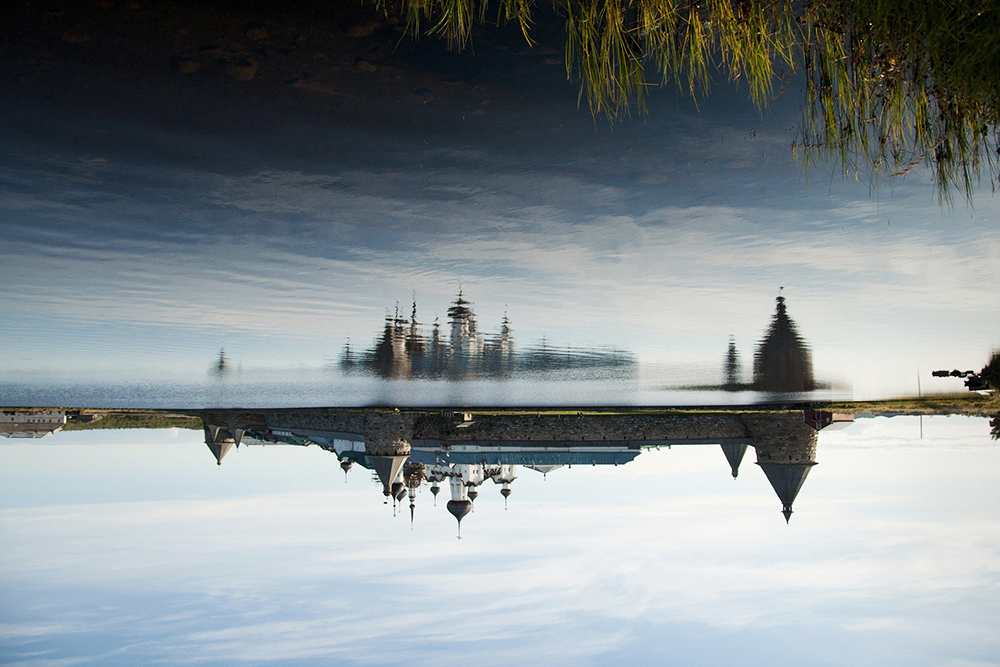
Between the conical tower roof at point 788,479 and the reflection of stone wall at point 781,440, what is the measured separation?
0.37ft

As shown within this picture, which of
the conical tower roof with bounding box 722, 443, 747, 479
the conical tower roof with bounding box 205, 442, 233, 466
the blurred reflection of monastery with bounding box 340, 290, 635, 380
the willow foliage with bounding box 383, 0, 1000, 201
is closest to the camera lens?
the willow foliage with bounding box 383, 0, 1000, 201

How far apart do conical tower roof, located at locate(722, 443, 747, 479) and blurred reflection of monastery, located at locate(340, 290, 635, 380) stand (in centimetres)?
954

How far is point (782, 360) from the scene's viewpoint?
3807 millimetres

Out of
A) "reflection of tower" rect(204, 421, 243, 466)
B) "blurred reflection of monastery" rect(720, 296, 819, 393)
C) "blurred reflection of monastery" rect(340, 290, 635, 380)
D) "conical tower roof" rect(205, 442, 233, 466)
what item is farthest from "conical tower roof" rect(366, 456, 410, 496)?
"blurred reflection of monastery" rect(340, 290, 635, 380)

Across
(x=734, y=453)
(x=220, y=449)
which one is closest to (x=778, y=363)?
(x=220, y=449)

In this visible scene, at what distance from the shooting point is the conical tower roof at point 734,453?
11760 millimetres

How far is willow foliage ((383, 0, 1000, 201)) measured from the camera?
47.2 inches

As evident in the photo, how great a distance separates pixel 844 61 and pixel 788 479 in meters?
10.4

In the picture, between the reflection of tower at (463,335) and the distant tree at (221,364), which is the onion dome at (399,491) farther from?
the reflection of tower at (463,335)

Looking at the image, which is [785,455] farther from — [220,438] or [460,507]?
[460,507]

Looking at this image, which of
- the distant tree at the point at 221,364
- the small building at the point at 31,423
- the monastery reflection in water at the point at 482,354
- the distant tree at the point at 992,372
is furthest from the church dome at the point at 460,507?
the distant tree at the point at 221,364

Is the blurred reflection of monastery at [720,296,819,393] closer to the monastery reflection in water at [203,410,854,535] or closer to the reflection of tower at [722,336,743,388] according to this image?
the reflection of tower at [722,336,743,388]

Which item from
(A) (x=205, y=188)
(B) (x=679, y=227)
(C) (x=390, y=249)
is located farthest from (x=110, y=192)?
(B) (x=679, y=227)

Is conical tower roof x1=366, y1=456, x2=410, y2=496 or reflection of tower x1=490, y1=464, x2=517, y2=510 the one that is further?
reflection of tower x1=490, y1=464, x2=517, y2=510
